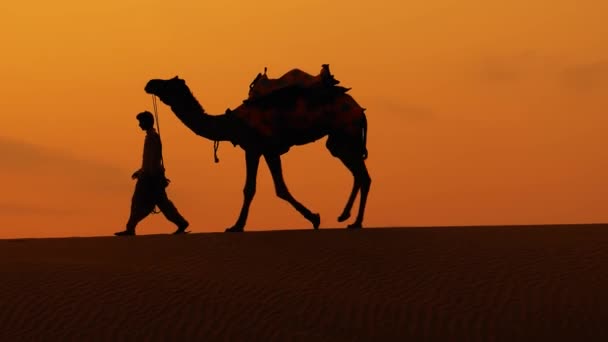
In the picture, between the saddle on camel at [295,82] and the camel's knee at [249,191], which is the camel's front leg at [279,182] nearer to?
the camel's knee at [249,191]

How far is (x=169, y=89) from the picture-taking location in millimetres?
17125

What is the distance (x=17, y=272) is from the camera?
13344 mm

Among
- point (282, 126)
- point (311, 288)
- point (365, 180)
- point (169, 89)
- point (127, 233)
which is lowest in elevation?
point (311, 288)

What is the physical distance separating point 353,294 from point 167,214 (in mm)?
5807

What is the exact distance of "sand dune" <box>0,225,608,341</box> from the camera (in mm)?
10867

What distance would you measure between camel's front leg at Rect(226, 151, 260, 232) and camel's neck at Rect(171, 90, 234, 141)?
53 centimetres

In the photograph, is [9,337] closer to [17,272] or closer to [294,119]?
[17,272]

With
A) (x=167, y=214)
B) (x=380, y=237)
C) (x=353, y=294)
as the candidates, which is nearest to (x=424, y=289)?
(x=353, y=294)

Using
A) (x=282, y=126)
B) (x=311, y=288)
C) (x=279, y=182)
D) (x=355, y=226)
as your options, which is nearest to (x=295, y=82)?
(x=282, y=126)

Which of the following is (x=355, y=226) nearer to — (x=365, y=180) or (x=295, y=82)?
(x=365, y=180)

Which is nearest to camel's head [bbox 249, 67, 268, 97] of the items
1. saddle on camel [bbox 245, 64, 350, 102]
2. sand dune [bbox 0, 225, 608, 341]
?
saddle on camel [bbox 245, 64, 350, 102]

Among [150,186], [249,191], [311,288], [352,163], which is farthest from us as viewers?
[352,163]

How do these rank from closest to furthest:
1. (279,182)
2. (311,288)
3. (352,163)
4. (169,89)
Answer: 1. (311,288)
2. (279,182)
3. (169,89)
4. (352,163)

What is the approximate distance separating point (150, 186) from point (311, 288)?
5558 mm
